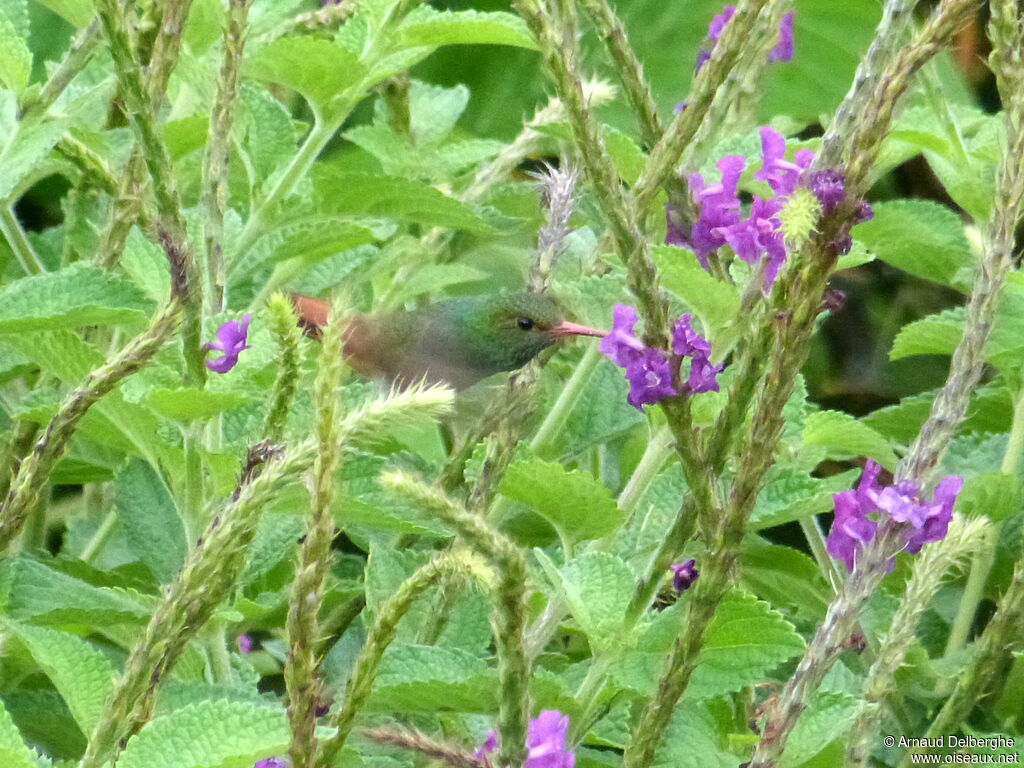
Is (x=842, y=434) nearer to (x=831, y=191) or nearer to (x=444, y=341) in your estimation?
(x=831, y=191)

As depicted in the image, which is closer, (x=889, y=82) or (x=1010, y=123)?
(x=889, y=82)

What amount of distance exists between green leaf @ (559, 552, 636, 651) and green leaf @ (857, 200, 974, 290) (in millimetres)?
692

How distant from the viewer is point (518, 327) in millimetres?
2129

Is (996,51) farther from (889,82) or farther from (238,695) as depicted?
(238,695)

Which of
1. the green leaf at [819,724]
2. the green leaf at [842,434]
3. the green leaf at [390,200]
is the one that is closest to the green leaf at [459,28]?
the green leaf at [390,200]

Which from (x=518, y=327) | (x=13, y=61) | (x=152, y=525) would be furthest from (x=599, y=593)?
(x=518, y=327)

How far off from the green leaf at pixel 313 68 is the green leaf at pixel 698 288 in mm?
455

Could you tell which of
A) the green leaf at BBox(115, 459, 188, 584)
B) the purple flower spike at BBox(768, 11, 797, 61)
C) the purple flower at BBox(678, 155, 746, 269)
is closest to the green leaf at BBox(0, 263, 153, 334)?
the green leaf at BBox(115, 459, 188, 584)

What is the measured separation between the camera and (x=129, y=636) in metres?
1.31

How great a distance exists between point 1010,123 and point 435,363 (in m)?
1.32

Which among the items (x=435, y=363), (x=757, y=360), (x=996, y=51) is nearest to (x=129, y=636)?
(x=757, y=360)

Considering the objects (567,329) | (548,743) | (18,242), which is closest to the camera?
(548,743)

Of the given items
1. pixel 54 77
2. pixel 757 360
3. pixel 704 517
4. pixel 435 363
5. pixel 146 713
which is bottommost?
pixel 435 363

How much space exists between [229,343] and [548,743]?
501 mm
